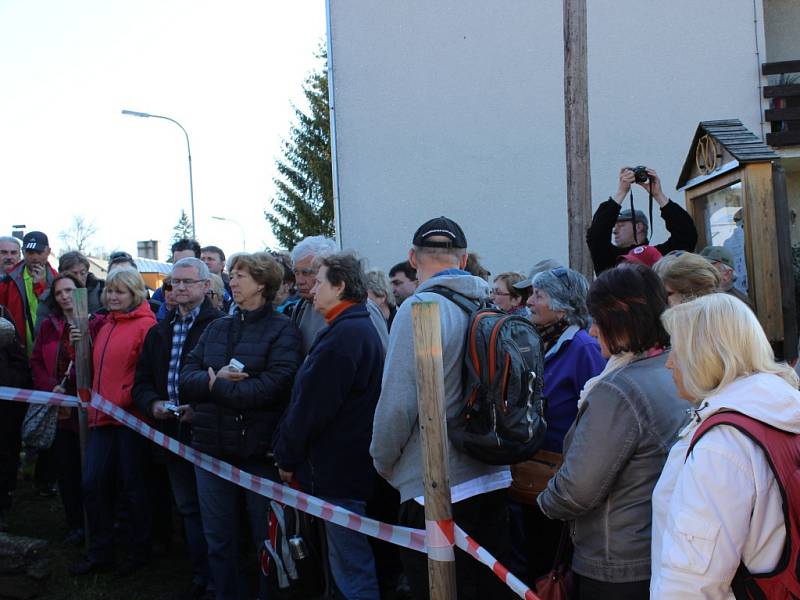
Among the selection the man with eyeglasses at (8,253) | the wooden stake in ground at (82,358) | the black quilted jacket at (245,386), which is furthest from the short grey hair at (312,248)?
the man with eyeglasses at (8,253)

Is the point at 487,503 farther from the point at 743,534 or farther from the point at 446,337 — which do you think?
the point at 743,534

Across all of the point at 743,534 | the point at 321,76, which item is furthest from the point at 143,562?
the point at 321,76

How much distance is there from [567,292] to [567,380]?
46 centimetres

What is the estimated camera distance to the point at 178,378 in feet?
17.8

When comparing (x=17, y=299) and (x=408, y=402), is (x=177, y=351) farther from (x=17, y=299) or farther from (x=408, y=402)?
(x=17, y=299)

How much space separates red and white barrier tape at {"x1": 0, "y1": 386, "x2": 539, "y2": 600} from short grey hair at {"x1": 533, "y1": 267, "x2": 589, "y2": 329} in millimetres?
1391

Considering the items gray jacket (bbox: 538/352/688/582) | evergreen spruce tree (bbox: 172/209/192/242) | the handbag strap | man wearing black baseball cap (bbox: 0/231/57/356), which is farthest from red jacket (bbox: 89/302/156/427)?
evergreen spruce tree (bbox: 172/209/192/242)

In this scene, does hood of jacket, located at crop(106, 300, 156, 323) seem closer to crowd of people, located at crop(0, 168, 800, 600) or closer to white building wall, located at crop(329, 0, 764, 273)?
crowd of people, located at crop(0, 168, 800, 600)

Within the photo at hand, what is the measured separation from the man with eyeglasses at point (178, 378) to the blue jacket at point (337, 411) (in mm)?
1255

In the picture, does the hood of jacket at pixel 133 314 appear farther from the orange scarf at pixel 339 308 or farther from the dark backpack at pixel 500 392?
the dark backpack at pixel 500 392

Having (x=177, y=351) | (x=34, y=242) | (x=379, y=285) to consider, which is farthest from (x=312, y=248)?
(x=34, y=242)

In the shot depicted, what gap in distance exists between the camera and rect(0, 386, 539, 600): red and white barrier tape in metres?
3.11

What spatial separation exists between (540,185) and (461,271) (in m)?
9.43

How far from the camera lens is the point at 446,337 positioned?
336 cm
